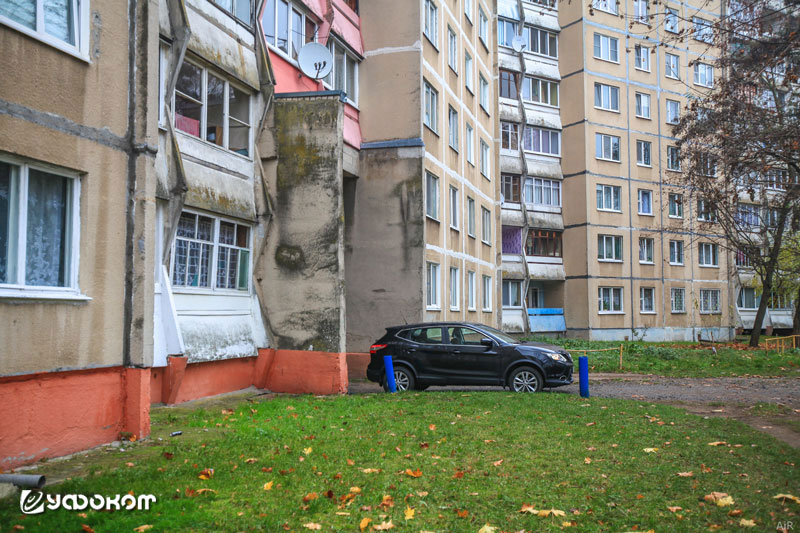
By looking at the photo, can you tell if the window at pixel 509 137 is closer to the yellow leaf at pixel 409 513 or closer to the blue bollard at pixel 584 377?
the blue bollard at pixel 584 377

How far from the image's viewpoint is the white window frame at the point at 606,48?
45.8 m

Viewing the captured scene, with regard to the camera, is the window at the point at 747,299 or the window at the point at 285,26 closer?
the window at the point at 285,26

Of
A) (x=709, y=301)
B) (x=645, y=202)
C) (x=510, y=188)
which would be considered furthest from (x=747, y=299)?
(x=510, y=188)

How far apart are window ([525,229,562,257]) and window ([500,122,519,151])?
5.42 m

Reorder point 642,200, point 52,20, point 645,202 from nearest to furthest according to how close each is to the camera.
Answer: point 52,20 < point 642,200 < point 645,202

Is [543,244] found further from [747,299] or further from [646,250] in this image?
[747,299]

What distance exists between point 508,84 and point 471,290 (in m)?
20.1

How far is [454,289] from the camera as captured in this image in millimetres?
26547

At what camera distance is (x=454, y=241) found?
2664cm

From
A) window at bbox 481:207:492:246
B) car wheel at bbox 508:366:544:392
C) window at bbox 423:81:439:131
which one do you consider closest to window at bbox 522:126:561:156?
window at bbox 481:207:492:246

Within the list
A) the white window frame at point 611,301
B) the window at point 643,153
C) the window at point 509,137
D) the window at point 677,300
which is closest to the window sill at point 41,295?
the window at point 509,137

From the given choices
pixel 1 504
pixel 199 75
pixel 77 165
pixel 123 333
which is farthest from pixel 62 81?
pixel 199 75

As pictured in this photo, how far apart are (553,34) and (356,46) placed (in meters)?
29.1

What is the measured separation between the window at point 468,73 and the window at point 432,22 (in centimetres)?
500
